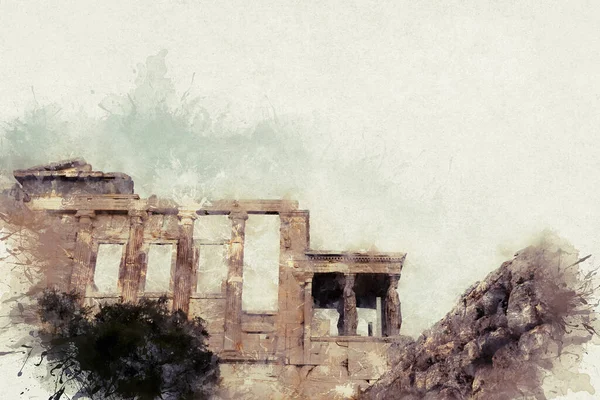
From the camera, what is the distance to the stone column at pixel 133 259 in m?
21.7

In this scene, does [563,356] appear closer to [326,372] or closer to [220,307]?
[326,372]

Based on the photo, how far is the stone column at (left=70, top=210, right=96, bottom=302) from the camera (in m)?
21.9

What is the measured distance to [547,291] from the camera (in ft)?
28.5

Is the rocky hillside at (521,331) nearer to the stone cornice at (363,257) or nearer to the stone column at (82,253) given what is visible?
the stone cornice at (363,257)

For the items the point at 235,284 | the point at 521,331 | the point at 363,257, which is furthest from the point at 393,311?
the point at 521,331

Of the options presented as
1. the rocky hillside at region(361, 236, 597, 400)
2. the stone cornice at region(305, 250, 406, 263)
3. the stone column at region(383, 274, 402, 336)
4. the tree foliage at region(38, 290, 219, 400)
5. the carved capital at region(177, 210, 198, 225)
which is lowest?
the rocky hillside at region(361, 236, 597, 400)

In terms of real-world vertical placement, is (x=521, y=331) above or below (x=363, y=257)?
below

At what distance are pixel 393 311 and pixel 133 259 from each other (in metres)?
8.00

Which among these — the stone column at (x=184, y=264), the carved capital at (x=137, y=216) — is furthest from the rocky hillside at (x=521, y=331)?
the carved capital at (x=137, y=216)

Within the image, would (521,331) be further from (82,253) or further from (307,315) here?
(82,253)

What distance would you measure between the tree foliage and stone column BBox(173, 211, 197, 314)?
548 mm

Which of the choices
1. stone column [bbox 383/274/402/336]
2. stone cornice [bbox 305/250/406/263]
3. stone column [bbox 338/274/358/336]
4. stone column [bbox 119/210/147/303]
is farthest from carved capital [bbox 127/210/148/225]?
stone column [bbox 383/274/402/336]

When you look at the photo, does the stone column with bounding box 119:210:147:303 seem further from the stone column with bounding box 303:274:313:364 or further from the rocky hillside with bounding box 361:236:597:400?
the rocky hillside with bounding box 361:236:597:400

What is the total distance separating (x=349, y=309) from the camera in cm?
2097
